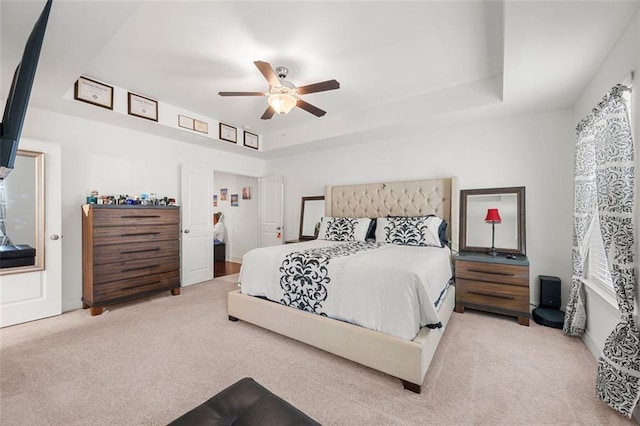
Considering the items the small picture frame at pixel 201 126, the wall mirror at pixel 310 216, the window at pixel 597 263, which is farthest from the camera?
the wall mirror at pixel 310 216

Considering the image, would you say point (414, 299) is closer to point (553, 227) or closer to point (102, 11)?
point (553, 227)

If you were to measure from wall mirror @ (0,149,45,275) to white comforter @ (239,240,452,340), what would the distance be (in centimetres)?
241

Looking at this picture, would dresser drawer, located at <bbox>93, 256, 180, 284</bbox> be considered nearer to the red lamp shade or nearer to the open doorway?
the open doorway

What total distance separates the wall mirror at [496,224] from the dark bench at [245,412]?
3290 mm

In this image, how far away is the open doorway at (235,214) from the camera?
6.55 meters

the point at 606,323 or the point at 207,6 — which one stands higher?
the point at 207,6

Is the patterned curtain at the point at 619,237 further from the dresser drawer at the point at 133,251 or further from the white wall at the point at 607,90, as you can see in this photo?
the dresser drawer at the point at 133,251

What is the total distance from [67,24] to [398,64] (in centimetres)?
268

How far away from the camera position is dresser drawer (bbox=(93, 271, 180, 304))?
3.20m

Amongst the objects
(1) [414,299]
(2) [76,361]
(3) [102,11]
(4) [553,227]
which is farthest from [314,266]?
(4) [553,227]

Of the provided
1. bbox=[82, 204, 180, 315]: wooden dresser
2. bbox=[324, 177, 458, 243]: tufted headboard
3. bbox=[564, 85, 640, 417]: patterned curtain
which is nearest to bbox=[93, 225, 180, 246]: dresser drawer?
bbox=[82, 204, 180, 315]: wooden dresser

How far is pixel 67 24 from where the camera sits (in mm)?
1808

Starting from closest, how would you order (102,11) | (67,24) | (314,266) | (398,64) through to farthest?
(102,11) → (67,24) → (314,266) → (398,64)

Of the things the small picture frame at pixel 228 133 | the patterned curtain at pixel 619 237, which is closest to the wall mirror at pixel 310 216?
the small picture frame at pixel 228 133
